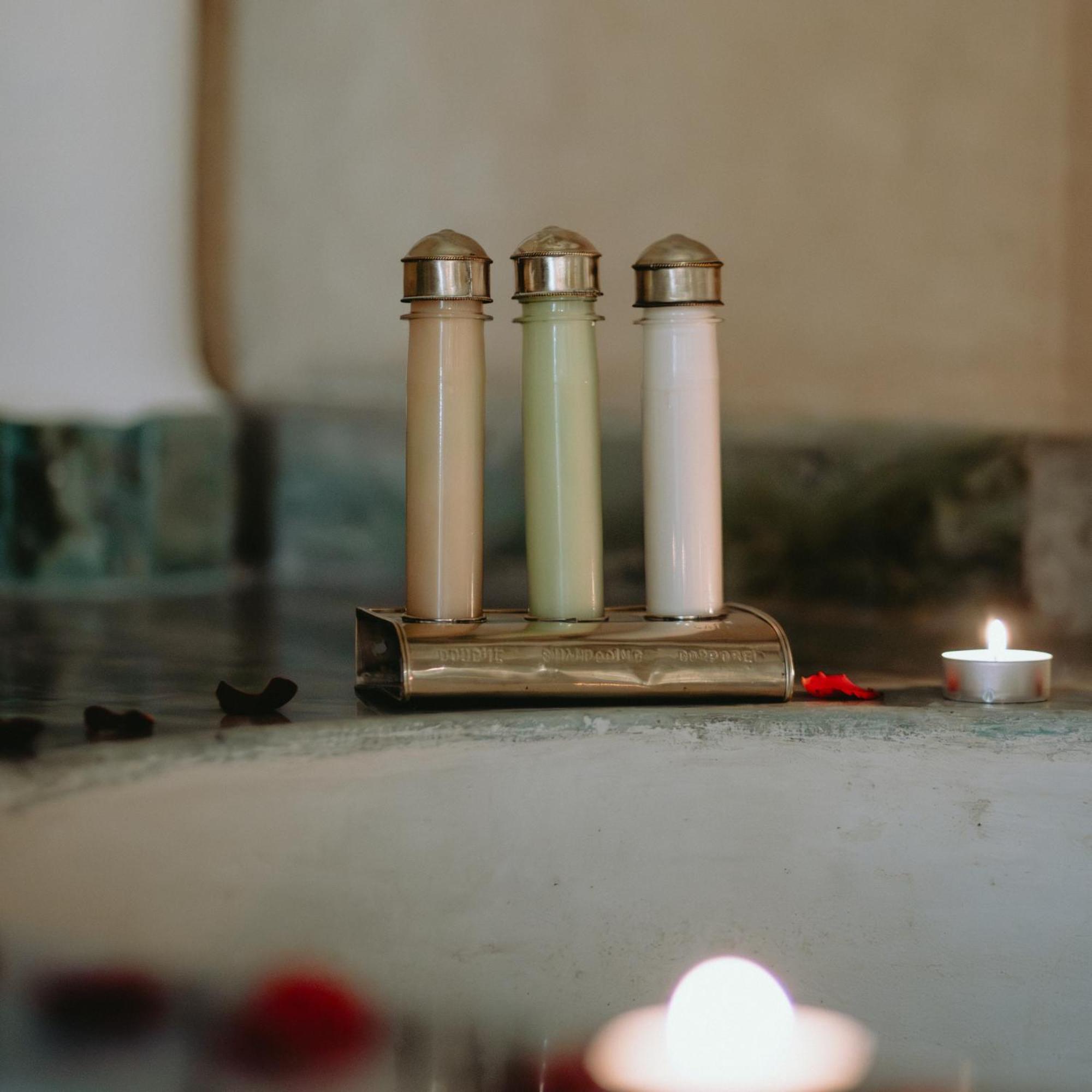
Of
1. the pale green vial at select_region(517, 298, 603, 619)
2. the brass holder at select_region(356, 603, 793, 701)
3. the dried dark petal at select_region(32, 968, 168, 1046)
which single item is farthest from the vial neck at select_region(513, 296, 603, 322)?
the dried dark petal at select_region(32, 968, 168, 1046)

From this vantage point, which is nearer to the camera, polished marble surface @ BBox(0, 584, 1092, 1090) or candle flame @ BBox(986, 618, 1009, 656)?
polished marble surface @ BBox(0, 584, 1092, 1090)

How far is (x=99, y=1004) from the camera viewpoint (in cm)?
75

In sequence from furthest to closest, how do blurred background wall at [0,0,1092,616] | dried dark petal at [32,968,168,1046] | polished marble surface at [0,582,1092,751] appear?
blurred background wall at [0,0,1092,616], polished marble surface at [0,582,1092,751], dried dark petal at [32,968,168,1046]

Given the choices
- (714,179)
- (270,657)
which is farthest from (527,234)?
(270,657)

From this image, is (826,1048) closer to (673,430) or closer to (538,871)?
(538,871)

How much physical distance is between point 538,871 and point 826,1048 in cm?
21

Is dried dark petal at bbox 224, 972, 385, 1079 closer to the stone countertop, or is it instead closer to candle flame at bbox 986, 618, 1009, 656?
the stone countertop

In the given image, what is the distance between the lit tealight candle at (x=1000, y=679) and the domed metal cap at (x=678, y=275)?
0.29 m

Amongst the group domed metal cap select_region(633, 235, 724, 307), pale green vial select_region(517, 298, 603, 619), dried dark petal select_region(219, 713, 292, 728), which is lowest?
dried dark petal select_region(219, 713, 292, 728)

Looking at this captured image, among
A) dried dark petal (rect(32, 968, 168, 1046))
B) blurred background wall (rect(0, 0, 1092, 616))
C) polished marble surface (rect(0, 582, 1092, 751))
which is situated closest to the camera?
dried dark petal (rect(32, 968, 168, 1046))

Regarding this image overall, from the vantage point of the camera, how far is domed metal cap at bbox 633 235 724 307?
84 centimetres

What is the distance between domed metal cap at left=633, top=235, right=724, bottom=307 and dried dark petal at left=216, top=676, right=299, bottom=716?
32 cm

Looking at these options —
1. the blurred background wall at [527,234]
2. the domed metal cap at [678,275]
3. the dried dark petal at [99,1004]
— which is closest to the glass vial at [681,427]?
the domed metal cap at [678,275]

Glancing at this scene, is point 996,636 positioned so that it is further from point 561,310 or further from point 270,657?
point 270,657
